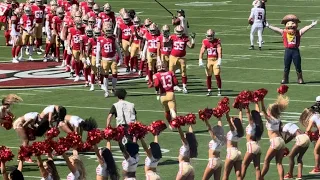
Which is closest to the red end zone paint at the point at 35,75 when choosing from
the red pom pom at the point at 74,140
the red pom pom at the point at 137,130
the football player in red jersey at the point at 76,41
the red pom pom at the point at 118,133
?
the football player in red jersey at the point at 76,41

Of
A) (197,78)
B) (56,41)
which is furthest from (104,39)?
(56,41)

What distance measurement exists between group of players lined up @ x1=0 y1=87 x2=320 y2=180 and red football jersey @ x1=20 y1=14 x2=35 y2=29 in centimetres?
1635

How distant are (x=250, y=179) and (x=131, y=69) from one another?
1589cm

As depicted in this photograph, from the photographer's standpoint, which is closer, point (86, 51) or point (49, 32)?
point (86, 51)

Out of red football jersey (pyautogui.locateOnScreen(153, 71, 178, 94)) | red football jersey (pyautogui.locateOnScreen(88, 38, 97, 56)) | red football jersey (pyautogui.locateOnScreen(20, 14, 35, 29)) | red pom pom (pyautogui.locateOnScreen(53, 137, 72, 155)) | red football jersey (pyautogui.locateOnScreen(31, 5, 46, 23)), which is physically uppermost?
red football jersey (pyautogui.locateOnScreen(31, 5, 46, 23))

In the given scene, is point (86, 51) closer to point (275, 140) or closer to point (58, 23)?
point (58, 23)

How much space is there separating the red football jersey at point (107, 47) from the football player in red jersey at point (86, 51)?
87 centimetres

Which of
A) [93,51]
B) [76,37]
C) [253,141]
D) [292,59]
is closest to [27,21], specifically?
[76,37]

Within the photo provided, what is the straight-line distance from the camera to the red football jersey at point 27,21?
41562mm

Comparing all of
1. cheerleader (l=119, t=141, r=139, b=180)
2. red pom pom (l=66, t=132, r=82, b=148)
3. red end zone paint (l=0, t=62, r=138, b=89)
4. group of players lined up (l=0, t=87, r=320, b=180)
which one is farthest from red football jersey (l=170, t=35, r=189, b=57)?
red pom pom (l=66, t=132, r=82, b=148)

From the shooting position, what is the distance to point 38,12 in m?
42.4

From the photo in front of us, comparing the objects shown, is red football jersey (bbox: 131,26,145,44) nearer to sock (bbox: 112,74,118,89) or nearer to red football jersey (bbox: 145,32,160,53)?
red football jersey (bbox: 145,32,160,53)

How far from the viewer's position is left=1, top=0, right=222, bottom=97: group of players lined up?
3397cm

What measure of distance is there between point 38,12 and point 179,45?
990cm
